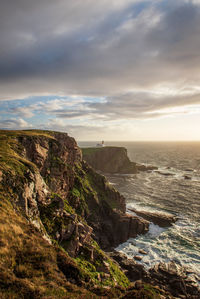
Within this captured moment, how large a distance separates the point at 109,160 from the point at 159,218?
286 feet

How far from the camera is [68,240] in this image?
79.9 feet

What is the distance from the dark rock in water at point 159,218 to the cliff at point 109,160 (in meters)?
74.8

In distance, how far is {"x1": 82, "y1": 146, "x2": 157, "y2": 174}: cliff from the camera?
138000mm

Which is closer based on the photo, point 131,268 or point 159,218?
point 131,268

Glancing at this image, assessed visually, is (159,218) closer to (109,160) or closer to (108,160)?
(109,160)

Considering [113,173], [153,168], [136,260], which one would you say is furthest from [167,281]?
[153,168]

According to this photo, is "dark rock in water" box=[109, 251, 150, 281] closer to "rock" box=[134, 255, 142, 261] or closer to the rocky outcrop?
"rock" box=[134, 255, 142, 261]

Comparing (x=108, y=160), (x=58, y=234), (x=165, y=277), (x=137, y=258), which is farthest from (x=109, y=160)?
(x=58, y=234)

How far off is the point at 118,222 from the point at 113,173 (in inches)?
3373

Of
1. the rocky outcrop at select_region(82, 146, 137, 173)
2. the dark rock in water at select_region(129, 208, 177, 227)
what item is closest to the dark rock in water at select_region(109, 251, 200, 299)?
the dark rock in water at select_region(129, 208, 177, 227)

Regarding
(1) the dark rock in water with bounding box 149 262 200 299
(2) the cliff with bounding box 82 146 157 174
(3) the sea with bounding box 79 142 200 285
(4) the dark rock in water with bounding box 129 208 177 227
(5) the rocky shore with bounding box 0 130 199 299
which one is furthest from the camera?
(2) the cliff with bounding box 82 146 157 174

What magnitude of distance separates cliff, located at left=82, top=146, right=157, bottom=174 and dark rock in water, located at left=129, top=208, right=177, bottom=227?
245 ft

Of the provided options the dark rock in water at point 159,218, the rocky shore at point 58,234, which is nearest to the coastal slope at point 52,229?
the rocky shore at point 58,234

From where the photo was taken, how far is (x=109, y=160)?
14188 cm
